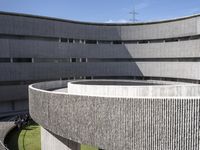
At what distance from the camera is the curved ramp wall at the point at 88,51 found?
3512 cm

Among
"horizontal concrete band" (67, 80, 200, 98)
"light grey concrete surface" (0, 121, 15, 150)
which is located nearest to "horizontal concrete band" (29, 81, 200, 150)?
"horizontal concrete band" (67, 80, 200, 98)

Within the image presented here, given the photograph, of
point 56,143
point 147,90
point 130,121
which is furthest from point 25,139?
point 130,121

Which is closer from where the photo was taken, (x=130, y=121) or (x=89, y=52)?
(x=130, y=121)

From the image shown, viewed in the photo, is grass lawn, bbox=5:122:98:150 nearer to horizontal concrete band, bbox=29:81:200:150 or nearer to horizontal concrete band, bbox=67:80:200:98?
horizontal concrete band, bbox=67:80:200:98

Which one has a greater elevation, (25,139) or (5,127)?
(5,127)

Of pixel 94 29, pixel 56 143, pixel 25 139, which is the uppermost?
pixel 94 29

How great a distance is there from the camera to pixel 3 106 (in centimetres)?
3556

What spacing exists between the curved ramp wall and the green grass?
31.6 feet

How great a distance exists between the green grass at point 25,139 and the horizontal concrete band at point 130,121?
841 centimetres

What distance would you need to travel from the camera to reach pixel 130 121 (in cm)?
1212

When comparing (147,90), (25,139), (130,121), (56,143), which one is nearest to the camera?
(130,121)

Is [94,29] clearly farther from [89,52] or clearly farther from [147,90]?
[147,90]

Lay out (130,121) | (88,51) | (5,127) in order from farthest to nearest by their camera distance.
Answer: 1. (88,51)
2. (5,127)
3. (130,121)

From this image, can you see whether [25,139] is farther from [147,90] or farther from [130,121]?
[130,121]
